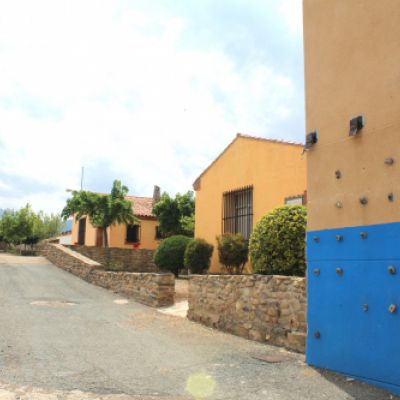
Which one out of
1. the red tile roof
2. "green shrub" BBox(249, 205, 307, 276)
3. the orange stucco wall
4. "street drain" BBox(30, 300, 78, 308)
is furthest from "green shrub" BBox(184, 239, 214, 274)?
the orange stucco wall

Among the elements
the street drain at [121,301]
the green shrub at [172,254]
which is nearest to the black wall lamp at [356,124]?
the street drain at [121,301]

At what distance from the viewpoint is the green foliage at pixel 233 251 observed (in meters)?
14.4

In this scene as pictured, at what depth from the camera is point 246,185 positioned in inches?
595

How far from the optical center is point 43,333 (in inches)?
315

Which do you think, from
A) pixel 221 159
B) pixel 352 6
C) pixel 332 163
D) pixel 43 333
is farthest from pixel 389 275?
pixel 221 159

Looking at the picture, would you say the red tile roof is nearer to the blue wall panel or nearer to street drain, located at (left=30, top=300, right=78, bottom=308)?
street drain, located at (left=30, top=300, right=78, bottom=308)

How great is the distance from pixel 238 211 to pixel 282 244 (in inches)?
271

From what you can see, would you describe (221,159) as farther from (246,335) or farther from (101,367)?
(101,367)

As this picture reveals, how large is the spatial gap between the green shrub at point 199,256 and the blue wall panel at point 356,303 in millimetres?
9815

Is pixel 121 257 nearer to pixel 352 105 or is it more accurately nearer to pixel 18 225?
pixel 18 225

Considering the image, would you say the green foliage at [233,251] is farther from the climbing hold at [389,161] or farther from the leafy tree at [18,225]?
the leafy tree at [18,225]

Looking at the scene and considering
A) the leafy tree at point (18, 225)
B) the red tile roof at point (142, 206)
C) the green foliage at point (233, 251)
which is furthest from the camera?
the leafy tree at point (18, 225)

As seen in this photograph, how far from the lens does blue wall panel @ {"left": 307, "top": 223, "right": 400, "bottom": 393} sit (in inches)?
199

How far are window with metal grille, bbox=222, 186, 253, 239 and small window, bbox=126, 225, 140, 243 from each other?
48.0ft
